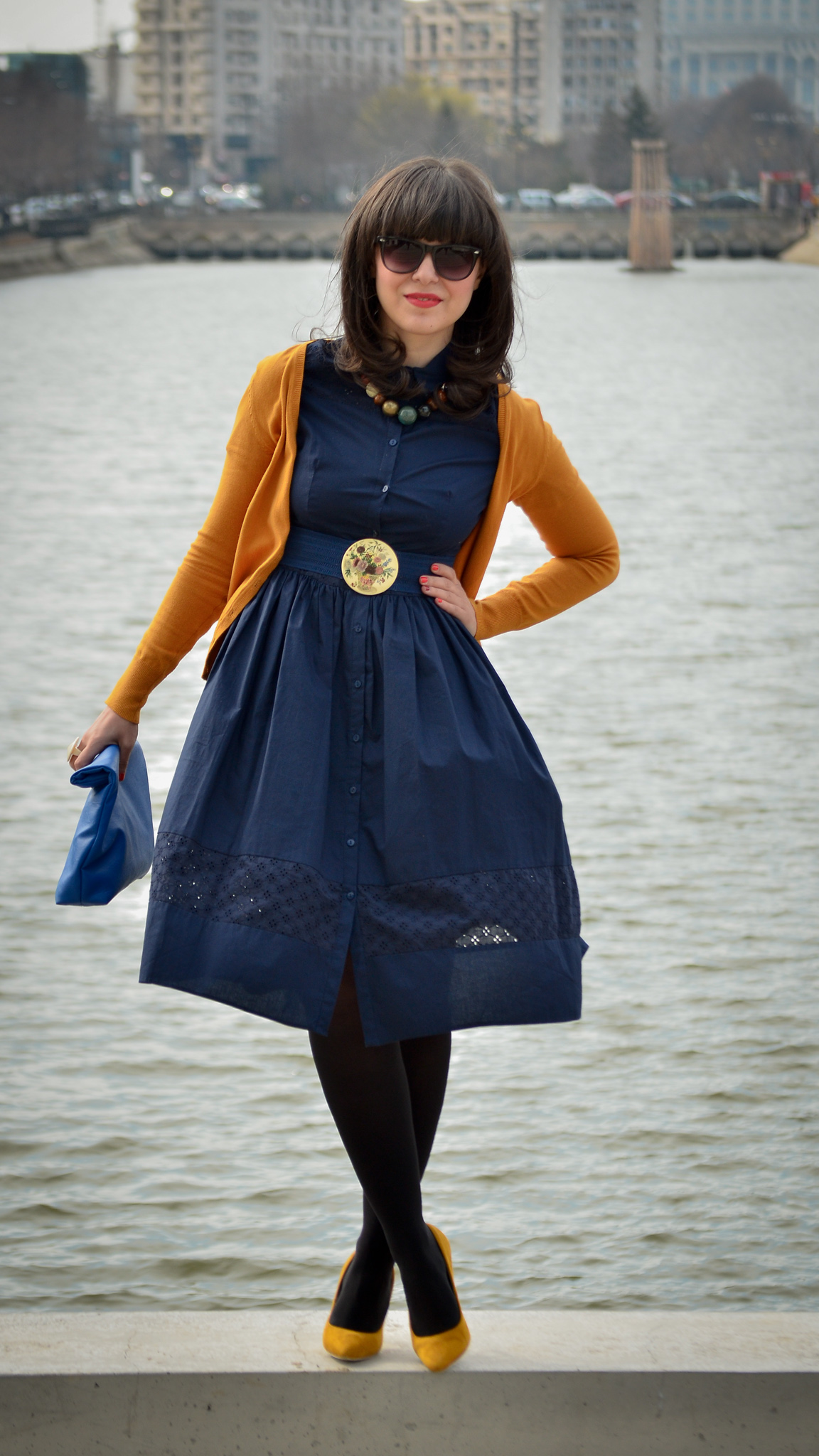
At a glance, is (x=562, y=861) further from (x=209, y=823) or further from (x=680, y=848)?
(x=680, y=848)

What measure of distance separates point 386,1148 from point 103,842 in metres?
0.45

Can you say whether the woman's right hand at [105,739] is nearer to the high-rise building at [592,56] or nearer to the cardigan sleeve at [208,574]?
the cardigan sleeve at [208,574]

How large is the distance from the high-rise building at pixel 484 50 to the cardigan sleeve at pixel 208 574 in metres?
116

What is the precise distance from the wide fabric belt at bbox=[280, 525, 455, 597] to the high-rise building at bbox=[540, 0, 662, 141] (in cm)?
11709

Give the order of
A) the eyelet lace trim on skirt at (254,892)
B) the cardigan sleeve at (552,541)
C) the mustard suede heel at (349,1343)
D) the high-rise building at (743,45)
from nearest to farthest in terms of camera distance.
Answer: the eyelet lace trim on skirt at (254,892) < the mustard suede heel at (349,1343) < the cardigan sleeve at (552,541) < the high-rise building at (743,45)

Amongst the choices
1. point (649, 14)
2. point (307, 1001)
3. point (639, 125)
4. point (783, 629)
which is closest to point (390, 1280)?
Result: point (307, 1001)

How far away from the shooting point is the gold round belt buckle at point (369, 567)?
1769 mm

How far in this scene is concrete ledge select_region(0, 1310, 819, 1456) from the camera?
169cm

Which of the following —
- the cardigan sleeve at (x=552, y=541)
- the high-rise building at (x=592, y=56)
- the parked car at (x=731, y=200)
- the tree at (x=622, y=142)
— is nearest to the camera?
the cardigan sleeve at (x=552, y=541)

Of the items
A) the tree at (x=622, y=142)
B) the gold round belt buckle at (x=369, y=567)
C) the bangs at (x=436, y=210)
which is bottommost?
the gold round belt buckle at (x=369, y=567)

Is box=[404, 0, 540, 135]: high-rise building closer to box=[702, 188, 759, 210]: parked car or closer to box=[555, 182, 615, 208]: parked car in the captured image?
box=[555, 182, 615, 208]: parked car

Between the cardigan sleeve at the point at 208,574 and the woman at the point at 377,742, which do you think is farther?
the cardigan sleeve at the point at 208,574

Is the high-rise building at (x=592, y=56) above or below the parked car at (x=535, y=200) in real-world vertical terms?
above

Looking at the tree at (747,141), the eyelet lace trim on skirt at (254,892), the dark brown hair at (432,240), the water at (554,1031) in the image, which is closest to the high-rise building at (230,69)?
the tree at (747,141)
